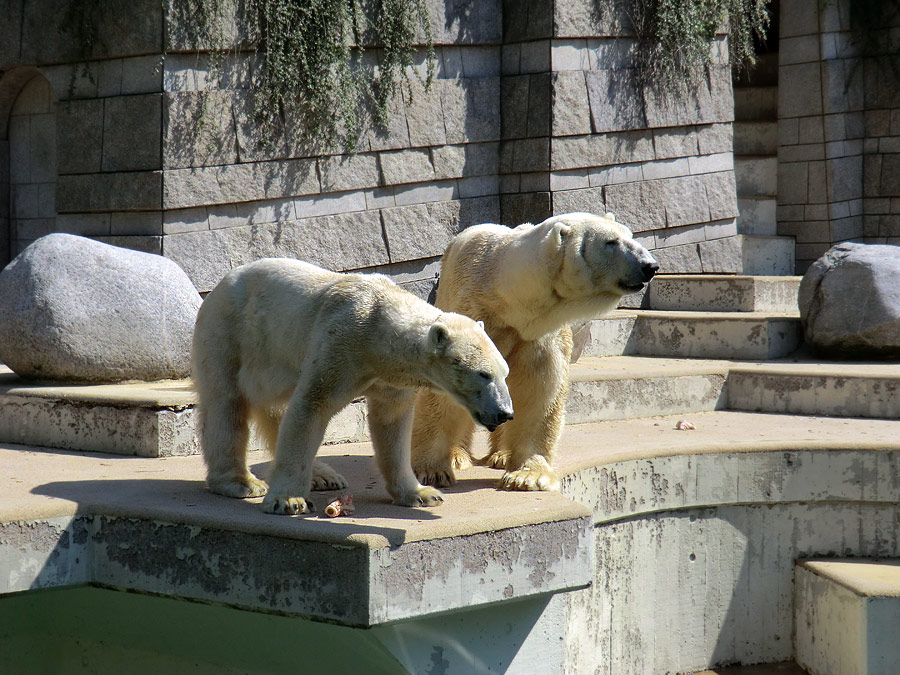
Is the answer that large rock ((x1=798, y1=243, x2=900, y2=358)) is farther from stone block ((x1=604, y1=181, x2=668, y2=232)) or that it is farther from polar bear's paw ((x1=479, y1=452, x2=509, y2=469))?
polar bear's paw ((x1=479, y1=452, x2=509, y2=469))

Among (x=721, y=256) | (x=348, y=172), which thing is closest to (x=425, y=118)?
(x=348, y=172)

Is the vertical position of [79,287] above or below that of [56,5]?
below

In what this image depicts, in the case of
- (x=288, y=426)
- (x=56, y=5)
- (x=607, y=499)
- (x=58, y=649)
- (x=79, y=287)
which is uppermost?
(x=56, y=5)

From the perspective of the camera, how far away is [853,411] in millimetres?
5523

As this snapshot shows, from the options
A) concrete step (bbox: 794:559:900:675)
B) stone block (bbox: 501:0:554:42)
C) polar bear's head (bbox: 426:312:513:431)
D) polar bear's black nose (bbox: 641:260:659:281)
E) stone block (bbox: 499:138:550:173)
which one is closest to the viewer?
polar bear's head (bbox: 426:312:513:431)

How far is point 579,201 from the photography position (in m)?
7.07

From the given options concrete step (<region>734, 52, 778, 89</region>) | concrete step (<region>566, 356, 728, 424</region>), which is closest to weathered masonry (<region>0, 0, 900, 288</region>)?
concrete step (<region>734, 52, 778, 89</region>)

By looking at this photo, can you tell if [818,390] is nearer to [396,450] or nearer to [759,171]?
[396,450]

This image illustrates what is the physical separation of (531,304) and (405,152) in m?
3.23

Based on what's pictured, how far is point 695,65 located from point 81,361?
499 centimetres

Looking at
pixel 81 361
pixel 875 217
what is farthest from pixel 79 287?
pixel 875 217

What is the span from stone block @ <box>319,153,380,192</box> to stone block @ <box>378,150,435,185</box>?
0.24 feet

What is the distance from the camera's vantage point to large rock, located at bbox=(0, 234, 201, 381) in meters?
4.50

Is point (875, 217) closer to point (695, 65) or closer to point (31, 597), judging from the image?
point (695, 65)
